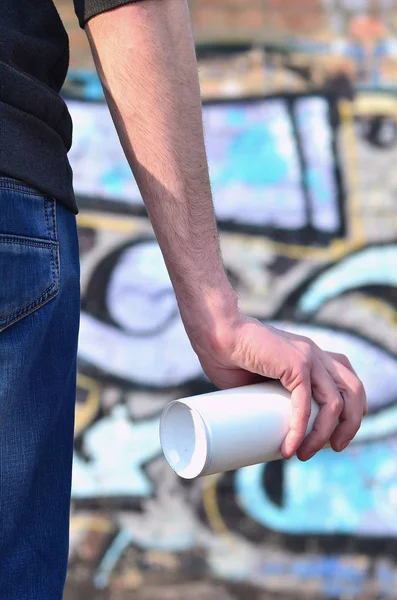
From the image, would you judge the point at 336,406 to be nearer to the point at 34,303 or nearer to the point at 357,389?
the point at 357,389

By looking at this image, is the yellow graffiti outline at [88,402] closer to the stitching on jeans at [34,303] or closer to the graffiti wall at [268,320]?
the graffiti wall at [268,320]

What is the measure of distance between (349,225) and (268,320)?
0.61m

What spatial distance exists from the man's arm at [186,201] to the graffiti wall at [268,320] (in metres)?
Result: 2.57

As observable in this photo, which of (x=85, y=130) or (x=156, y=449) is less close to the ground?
(x=85, y=130)

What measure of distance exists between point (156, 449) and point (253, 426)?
2715mm

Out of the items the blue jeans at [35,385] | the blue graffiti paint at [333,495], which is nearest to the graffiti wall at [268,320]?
the blue graffiti paint at [333,495]

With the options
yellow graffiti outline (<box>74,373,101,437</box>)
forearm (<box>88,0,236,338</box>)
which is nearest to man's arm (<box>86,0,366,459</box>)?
forearm (<box>88,0,236,338</box>)

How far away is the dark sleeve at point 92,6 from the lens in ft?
3.77

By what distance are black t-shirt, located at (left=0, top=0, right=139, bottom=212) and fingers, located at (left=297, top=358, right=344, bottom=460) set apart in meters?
0.46

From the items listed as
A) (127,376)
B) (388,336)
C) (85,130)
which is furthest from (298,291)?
(85,130)

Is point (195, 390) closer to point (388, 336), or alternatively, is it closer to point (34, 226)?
point (388, 336)

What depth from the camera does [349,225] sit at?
12.6 ft

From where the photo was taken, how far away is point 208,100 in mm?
3885

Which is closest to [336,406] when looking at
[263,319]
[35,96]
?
[35,96]
